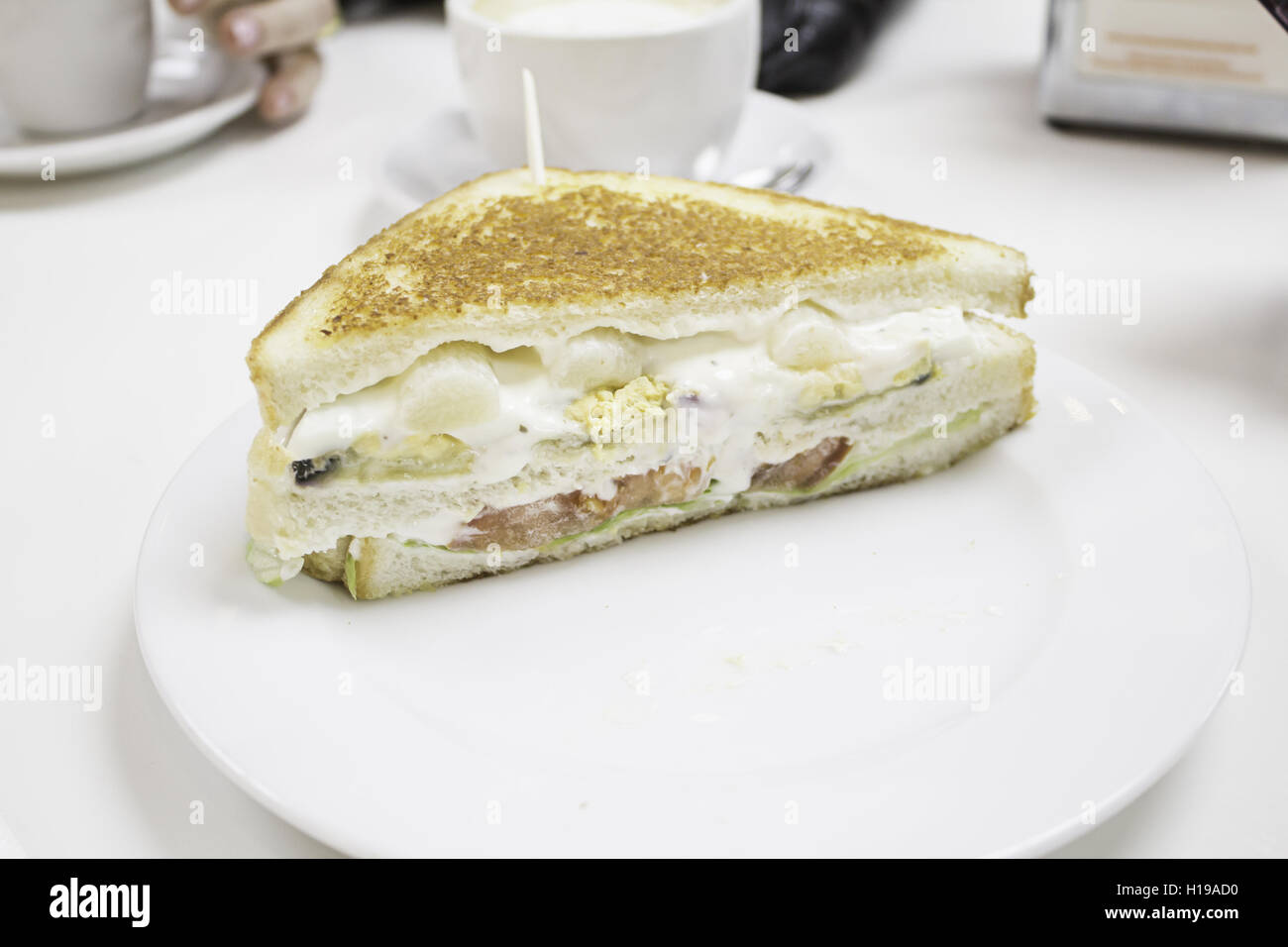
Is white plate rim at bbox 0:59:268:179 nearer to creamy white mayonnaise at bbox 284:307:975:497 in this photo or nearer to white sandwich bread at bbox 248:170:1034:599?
white sandwich bread at bbox 248:170:1034:599

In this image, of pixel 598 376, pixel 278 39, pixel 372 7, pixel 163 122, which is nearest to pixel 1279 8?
pixel 598 376

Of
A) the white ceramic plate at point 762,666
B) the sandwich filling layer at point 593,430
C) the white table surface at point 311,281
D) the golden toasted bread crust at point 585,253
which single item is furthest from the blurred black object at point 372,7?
the sandwich filling layer at point 593,430

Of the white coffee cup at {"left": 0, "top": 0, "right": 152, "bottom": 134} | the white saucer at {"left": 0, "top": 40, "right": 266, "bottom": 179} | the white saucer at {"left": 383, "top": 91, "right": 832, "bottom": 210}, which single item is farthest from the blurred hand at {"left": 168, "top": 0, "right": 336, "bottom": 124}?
the white saucer at {"left": 383, "top": 91, "right": 832, "bottom": 210}

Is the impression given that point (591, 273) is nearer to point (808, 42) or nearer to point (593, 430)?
point (593, 430)

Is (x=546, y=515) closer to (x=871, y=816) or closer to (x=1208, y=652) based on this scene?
(x=871, y=816)

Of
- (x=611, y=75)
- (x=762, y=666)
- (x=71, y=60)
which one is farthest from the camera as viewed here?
(x=71, y=60)

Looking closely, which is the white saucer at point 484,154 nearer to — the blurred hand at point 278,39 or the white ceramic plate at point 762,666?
the blurred hand at point 278,39
